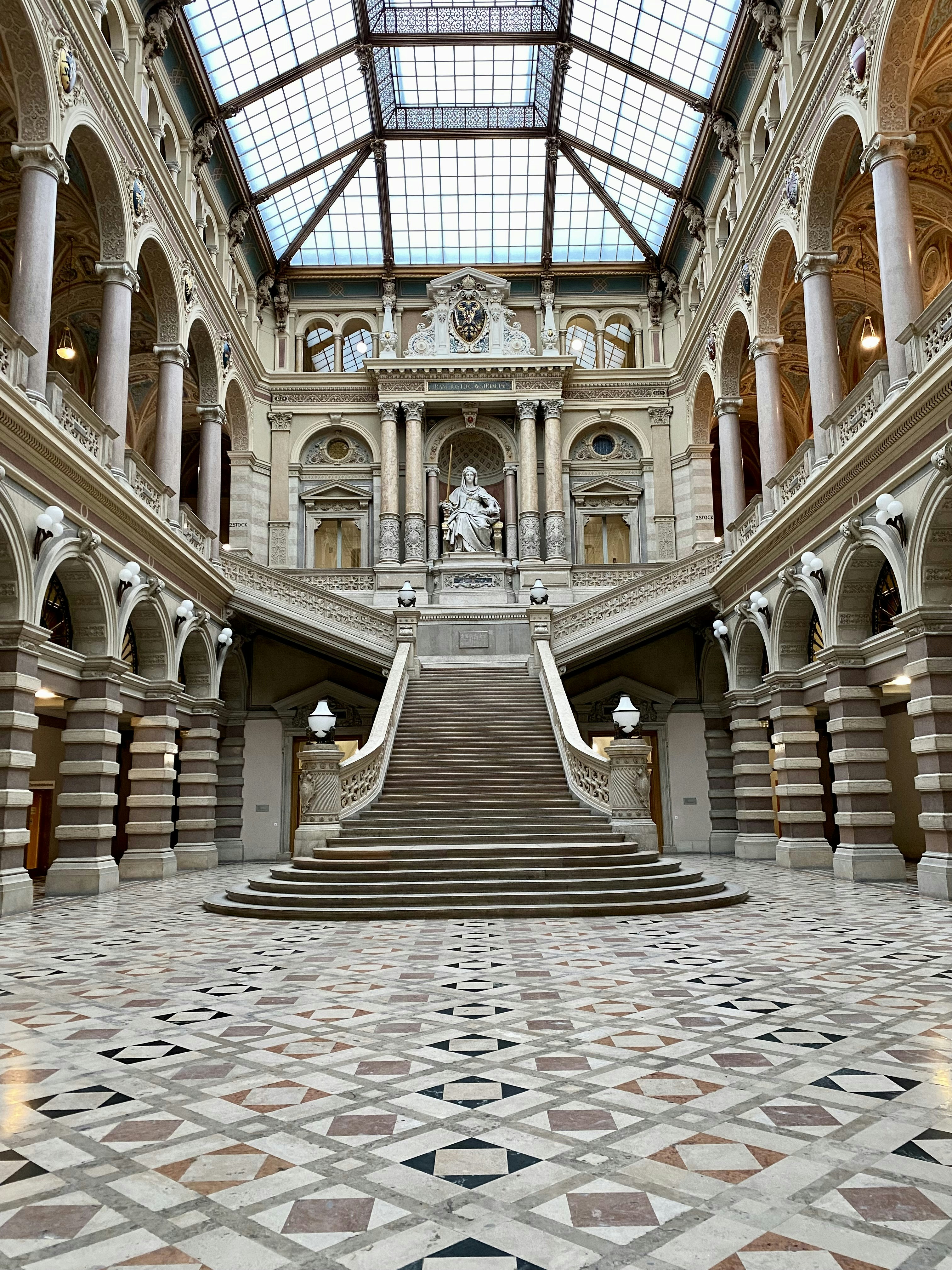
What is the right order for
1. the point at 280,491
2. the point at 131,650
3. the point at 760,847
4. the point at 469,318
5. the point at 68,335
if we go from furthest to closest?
1. the point at 469,318
2. the point at 280,491
3. the point at 68,335
4. the point at 760,847
5. the point at 131,650

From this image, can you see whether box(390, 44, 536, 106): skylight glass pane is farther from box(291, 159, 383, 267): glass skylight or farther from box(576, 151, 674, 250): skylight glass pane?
box(576, 151, 674, 250): skylight glass pane

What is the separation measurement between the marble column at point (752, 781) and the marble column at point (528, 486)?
8.95 meters

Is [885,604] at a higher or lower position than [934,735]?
higher

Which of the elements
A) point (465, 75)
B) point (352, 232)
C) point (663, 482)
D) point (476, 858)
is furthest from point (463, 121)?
point (476, 858)

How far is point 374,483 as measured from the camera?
29.8 meters

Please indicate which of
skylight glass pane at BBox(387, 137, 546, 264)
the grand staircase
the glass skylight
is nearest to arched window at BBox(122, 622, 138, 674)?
the grand staircase

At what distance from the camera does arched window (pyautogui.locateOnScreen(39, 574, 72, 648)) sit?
1537cm

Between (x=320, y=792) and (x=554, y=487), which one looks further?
(x=554, y=487)

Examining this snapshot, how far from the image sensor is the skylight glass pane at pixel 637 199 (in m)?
28.2

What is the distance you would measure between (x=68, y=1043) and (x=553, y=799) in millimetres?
10046

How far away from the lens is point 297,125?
26.0 meters

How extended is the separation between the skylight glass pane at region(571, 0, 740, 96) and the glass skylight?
788cm

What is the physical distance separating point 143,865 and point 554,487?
16.5 m

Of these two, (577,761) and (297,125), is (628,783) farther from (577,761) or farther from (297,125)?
(297,125)
